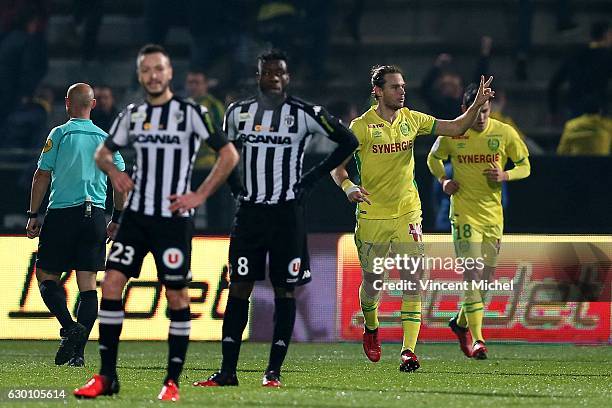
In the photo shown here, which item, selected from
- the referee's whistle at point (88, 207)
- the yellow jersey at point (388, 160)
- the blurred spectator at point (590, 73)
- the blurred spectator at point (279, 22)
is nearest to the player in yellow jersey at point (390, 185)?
the yellow jersey at point (388, 160)

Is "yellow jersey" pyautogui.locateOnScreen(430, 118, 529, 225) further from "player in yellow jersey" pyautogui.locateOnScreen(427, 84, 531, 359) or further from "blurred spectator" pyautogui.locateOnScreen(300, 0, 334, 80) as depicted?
"blurred spectator" pyautogui.locateOnScreen(300, 0, 334, 80)

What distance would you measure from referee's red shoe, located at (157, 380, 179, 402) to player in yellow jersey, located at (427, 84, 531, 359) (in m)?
4.48

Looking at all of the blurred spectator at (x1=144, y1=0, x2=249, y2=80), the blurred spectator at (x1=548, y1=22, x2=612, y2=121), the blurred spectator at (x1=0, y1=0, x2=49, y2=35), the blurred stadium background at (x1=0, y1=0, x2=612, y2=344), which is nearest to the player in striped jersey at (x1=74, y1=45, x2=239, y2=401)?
the blurred stadium background at (x1=0, y1=0, x2=612, y2=344)

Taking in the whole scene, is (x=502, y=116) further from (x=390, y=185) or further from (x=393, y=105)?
(x=393, y=105)

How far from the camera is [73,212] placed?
10727mm

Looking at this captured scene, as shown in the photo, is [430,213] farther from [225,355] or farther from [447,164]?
[225,355]

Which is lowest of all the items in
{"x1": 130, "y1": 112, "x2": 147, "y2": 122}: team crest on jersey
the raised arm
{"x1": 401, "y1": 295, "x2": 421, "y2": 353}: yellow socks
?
{"x1": 401, "y1": 295, "x2": 421, "y2": 353}: yellow socks

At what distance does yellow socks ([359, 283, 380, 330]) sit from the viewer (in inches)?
439

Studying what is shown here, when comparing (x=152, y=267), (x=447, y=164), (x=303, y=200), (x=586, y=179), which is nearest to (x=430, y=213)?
(x=447, y=164)

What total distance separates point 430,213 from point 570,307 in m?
2.20

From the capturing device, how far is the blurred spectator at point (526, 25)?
1881 centimetres

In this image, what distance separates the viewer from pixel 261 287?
13750 mm

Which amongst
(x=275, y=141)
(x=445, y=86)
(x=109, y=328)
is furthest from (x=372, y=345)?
(x=445, y=86)

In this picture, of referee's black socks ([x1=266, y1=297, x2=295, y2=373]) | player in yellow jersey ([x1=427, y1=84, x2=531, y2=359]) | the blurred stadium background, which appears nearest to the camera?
referee's black socks ([x1=266, y1=297, x2=295, y2=373])
